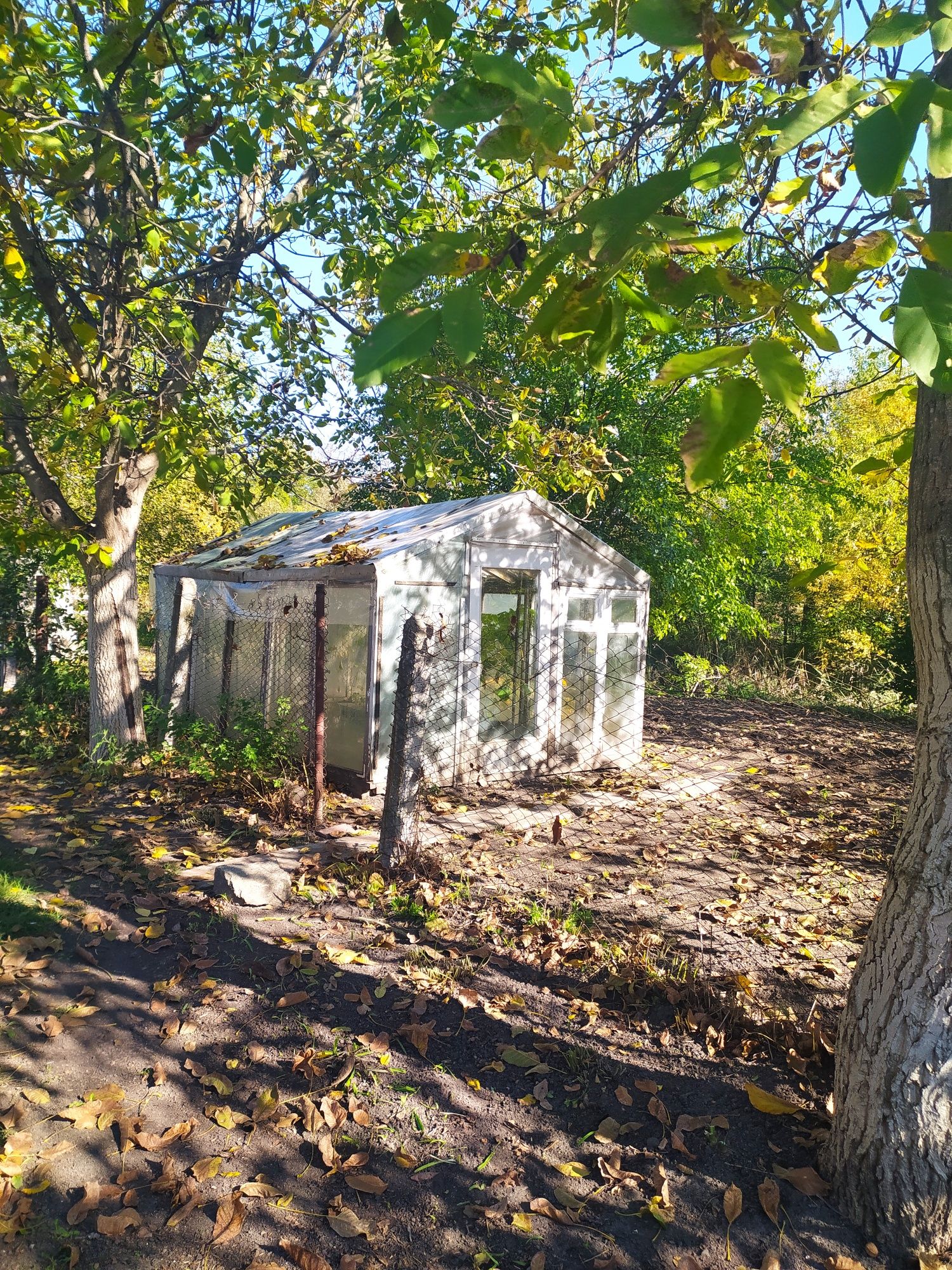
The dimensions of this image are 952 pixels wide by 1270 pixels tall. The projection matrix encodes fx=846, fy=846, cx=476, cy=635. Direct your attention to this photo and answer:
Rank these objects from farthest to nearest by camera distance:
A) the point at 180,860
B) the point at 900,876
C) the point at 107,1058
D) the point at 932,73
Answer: the point at 180,860 → the point at 107,1058 → the point at 900,876 → the point at 932,73

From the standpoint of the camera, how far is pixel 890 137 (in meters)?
0.90

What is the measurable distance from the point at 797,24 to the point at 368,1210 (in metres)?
3.72

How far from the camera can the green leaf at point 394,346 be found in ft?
2.81

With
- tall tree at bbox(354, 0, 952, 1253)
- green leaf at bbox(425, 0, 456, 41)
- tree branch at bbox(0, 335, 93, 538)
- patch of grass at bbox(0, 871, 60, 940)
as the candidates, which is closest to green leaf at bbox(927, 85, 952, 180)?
tall tree at bbox(354, 0, 952, 1253)

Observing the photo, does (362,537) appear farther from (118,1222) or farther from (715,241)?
(715,241)

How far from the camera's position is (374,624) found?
809cm

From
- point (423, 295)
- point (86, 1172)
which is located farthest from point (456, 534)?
point (423, 295)

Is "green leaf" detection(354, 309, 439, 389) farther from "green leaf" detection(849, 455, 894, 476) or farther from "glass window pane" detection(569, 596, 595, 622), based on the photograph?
"glass window pane" detection(569, 596, 595, 622)

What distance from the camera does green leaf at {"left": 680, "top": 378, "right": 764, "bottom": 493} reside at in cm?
90

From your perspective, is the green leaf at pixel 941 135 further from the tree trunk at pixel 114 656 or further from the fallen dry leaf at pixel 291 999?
the tree trunk at pixel 114 656

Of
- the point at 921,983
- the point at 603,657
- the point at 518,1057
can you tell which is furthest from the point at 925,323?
the point at 603,657

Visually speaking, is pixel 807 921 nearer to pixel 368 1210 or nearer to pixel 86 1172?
pixel 368 1210

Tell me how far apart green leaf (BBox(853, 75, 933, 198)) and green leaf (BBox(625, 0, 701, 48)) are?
0.26 m

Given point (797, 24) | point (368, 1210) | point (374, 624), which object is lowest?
point (368, 1210)
